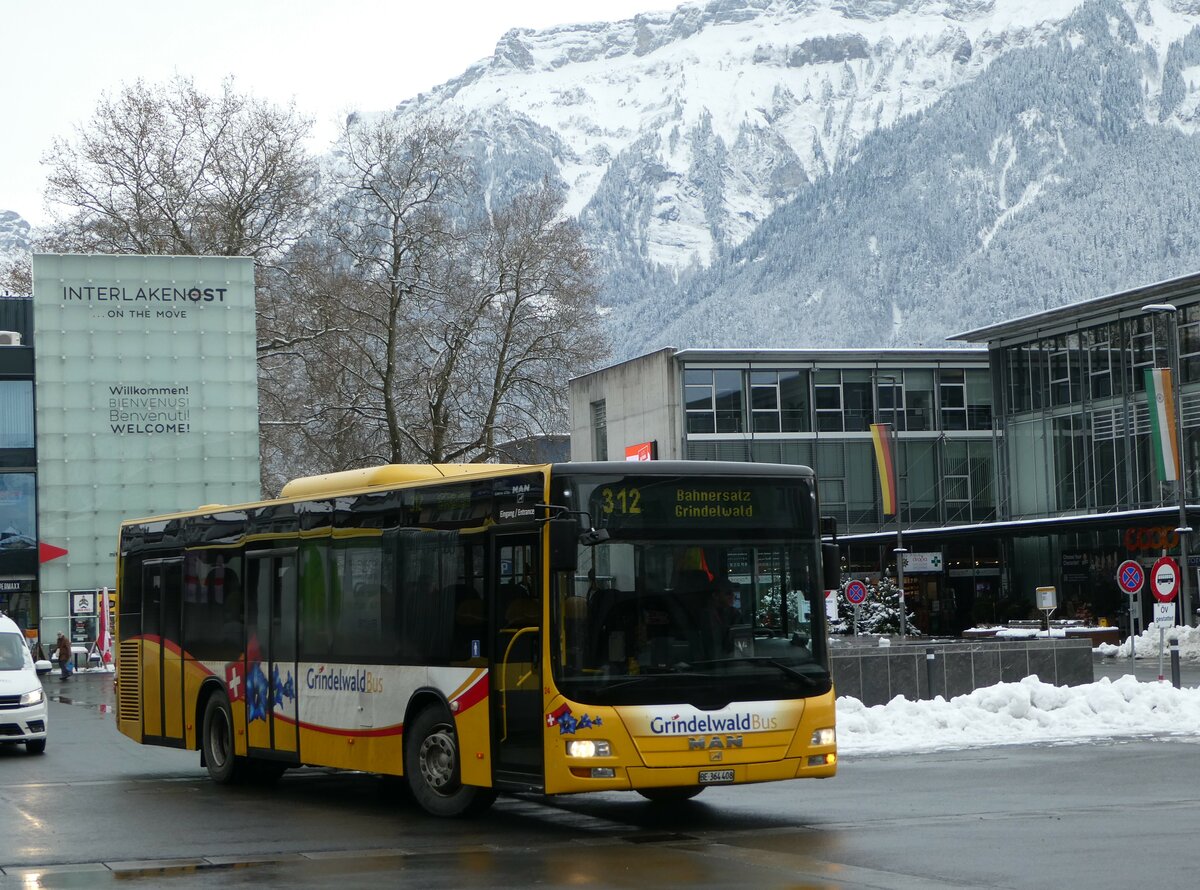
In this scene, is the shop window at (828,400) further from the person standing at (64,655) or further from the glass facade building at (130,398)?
the person standing at (64,655)

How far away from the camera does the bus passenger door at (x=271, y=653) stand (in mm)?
16609

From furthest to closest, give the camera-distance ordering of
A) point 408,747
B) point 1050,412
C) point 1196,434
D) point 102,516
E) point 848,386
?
point 848,386, point 1050,412, point 1196,434, point 102,516, point 408,747

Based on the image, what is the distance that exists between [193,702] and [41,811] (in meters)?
3.39

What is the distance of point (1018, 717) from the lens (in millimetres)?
22297

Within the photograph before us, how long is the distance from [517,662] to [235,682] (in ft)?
17.3

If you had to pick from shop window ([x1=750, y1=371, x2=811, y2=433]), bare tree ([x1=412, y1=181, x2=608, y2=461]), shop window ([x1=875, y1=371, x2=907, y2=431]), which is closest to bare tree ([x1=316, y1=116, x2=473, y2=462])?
bare tree ([x1=412, y1=181, x2=608, y2=461])

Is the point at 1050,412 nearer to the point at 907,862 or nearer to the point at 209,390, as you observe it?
the point at 209,390

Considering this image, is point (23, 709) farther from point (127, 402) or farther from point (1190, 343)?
point (1190, 343)

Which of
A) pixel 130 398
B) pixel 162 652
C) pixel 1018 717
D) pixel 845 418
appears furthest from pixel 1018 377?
pixel 162 652

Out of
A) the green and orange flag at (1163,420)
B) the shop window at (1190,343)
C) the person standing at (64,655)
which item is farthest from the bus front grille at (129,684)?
the shop window at (1190,343)

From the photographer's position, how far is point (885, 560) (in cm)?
6850

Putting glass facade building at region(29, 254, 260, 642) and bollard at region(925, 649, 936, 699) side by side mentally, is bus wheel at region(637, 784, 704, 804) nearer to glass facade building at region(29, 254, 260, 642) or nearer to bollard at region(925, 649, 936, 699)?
bollard at region(925, 649, 936, 699)

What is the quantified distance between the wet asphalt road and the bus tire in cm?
26

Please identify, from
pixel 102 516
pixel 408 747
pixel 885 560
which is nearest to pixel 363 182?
pixel 102 516
